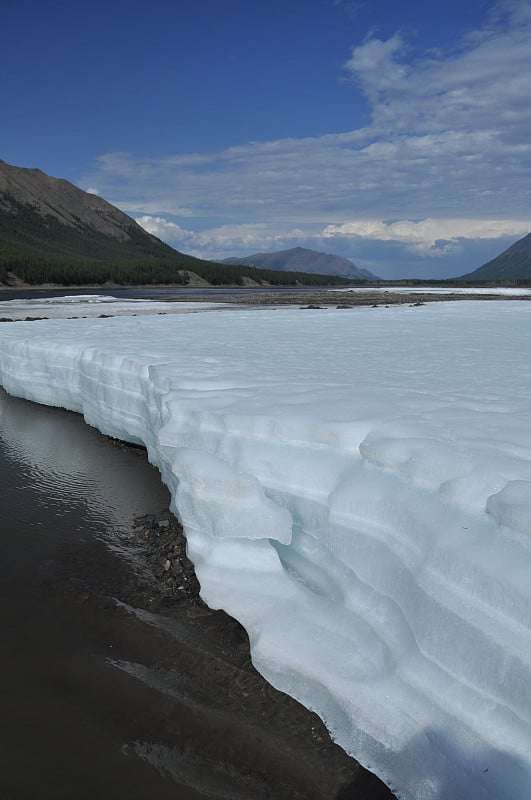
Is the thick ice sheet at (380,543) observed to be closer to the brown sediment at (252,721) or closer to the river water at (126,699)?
the brown sediment at (252,721)

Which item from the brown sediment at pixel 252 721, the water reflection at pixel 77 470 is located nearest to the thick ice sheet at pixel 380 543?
the brown sediment at pixel 252 721

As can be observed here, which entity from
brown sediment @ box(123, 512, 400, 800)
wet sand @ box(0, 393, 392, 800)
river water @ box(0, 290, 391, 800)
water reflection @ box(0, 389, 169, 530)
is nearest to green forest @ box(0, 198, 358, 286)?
water reflection @ box(0, 389, 169, 530)

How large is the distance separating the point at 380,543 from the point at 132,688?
2.01 meters

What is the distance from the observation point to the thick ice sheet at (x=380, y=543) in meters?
3.07

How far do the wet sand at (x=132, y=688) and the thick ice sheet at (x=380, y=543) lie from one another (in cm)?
33

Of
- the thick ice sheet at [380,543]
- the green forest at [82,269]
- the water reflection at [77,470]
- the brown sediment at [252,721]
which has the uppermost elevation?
the green forest at [82,269]

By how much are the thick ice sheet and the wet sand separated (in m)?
0.33

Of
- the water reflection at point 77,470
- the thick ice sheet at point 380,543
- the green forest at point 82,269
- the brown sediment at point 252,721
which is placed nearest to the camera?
the thick ice sheet at point 380,543

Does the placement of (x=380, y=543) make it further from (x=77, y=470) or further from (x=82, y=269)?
(x=82, y=269)

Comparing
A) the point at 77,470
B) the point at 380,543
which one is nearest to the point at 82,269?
the point at 77,470

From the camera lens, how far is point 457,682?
3.21m

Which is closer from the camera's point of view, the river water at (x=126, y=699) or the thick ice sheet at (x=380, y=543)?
the thick ice sheet at (x=380, y=543)

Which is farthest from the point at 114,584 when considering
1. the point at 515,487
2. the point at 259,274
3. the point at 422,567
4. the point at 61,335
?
the point at 259,274

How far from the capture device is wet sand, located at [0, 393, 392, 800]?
11.2 feet
